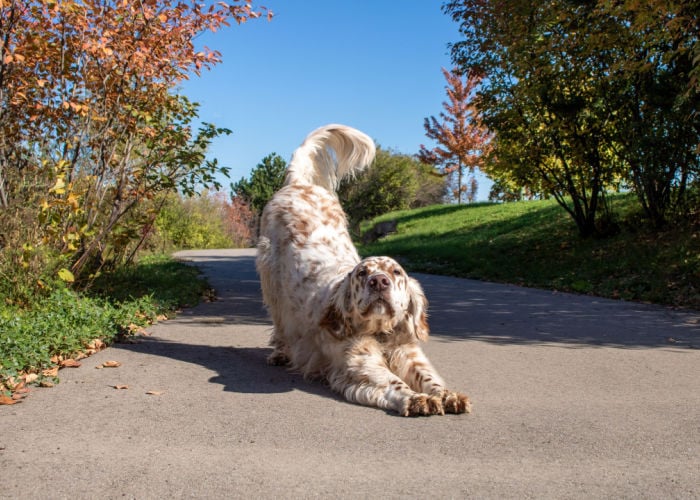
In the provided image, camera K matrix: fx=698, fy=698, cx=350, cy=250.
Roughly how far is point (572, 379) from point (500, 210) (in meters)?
20.2

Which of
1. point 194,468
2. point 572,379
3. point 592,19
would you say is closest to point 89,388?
point 194,468

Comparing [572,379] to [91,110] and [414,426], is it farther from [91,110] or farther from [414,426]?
[91,110]

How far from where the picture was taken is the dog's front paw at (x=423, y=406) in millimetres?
4414

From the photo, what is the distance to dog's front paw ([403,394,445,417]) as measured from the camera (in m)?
4.41

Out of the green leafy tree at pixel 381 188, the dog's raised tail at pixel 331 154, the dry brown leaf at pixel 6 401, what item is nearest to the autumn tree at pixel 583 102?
the dog's raised tail at pixel 331 154

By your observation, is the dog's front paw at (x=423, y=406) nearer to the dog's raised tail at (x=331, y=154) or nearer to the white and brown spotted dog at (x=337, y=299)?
the white and brown spotted dog at (x=337, y=299)

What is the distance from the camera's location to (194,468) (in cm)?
344

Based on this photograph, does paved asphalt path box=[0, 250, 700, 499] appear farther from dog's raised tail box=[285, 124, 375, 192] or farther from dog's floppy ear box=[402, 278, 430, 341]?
dog's raised tail box=[285, 124, 375, 192]

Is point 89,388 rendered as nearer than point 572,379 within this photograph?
Yes

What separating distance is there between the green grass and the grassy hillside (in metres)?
6.70

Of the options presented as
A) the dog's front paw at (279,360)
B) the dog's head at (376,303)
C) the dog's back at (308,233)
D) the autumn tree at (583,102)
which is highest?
the autumn tree at (583,102)

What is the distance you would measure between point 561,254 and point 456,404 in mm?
11259

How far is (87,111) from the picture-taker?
7832mm

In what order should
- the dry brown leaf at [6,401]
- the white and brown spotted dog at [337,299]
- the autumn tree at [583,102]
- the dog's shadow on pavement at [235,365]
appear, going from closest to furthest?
the dry brown leaf at [6,401]
the white and brown spotted dog at [337,299]
the dog's shadow on pavement at [235,365]
the autumn tree at [583,102]
